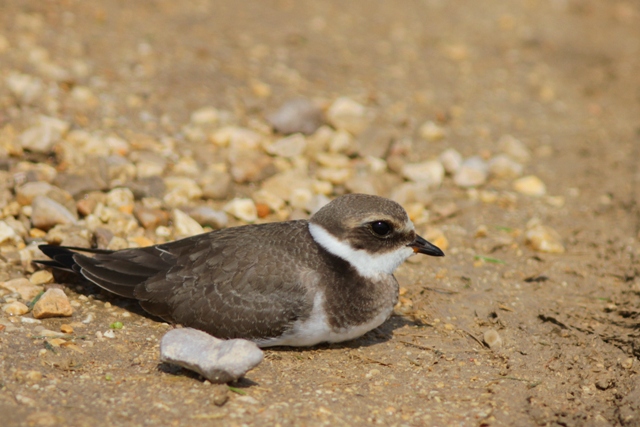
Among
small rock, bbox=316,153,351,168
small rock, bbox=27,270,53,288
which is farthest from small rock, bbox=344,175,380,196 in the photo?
small rock, bbox=27,270,53,288

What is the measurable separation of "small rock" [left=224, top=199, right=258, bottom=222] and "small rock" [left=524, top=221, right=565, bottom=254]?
281 centimetres

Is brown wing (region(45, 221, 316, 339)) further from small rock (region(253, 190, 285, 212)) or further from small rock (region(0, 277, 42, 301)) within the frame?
small rock (region(253, 190, 285, 212))

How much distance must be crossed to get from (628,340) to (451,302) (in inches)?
57.3

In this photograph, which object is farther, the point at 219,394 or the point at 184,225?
the point at 184,225

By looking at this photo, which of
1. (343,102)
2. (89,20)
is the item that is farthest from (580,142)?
(89,20)

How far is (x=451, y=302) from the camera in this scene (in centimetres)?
648

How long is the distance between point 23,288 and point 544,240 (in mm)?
4846

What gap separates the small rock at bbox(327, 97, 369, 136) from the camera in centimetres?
902

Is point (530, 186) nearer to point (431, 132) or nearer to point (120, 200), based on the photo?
point (431, 132)

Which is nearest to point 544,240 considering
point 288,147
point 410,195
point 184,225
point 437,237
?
point 437,237

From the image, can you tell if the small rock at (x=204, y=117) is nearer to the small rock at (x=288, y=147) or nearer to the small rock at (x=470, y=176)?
the small rock at (x=288, y=147)

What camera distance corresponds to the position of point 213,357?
4832 mm

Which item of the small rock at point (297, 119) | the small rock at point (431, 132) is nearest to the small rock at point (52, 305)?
the small rock at point (297, 119)

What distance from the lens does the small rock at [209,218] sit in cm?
732
